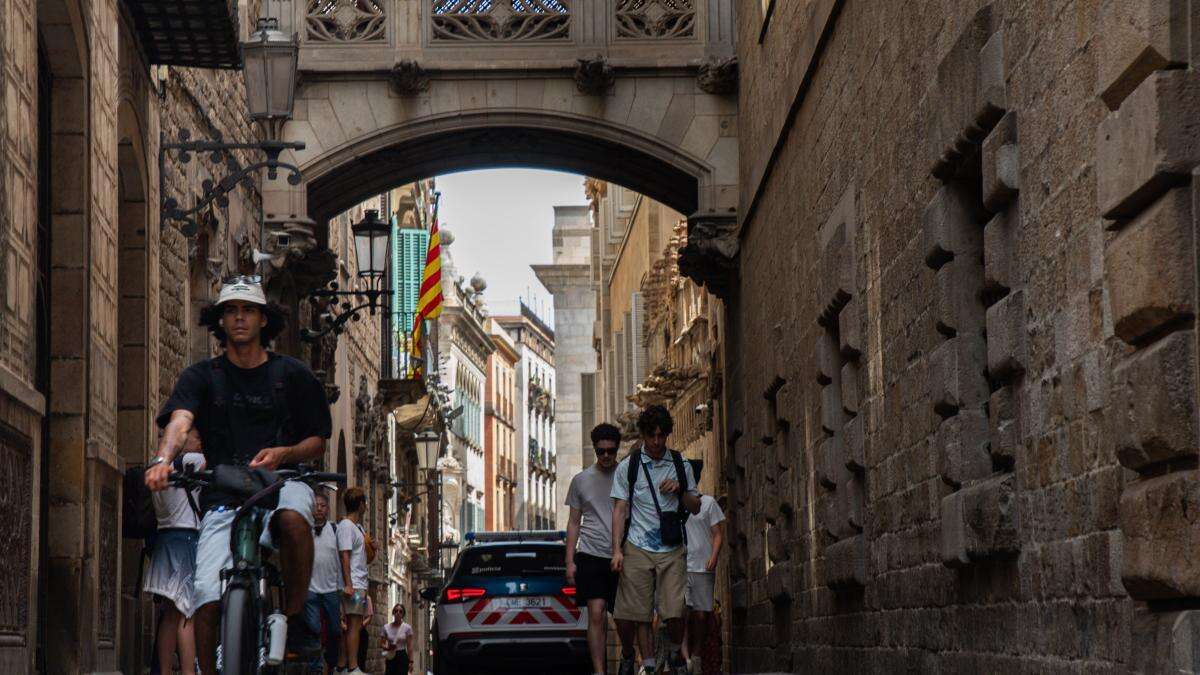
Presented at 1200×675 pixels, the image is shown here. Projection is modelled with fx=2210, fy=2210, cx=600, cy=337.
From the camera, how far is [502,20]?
23000mm

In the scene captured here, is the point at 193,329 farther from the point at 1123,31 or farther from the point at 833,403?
the point at 1123,31

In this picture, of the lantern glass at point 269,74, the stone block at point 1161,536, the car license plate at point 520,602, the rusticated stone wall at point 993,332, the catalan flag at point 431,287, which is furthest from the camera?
the catalan flag at point 431,287

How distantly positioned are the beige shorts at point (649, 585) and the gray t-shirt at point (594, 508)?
0.57 m

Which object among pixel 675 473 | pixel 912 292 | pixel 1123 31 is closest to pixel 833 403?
pixel 675 473

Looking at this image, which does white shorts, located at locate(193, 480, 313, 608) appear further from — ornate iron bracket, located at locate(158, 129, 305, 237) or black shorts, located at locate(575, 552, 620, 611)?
ornate iron bracket, located at locate(158, 129, 305, 237)

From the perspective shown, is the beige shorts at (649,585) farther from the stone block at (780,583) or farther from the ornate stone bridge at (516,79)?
the ornate stone bridge at (516,79)

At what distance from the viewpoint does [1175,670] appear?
19.5 feet

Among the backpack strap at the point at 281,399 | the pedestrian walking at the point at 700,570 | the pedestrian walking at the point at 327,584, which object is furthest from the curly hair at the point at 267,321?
the pedestrian walking at the point at 327,584

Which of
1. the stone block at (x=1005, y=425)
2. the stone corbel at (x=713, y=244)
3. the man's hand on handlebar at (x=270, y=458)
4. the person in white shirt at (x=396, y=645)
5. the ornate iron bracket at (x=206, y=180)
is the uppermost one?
the stone corbel at (x=713, y=244)

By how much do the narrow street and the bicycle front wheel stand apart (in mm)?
21

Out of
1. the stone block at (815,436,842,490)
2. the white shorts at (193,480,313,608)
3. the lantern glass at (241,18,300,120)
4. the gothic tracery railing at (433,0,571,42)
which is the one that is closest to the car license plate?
the stone block at (815,436,842,490)

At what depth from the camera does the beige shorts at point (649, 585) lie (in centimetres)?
1298

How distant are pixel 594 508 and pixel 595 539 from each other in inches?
7.7

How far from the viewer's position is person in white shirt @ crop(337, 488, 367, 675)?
15641 mm
